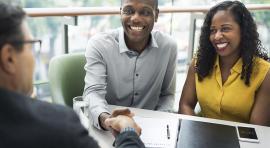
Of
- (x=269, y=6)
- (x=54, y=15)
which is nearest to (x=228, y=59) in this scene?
(x=54, y=15)

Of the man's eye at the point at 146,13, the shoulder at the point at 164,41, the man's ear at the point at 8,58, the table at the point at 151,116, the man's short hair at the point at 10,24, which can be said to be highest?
the man's eye at the point at 146,13

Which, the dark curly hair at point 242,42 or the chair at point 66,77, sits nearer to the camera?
the dark curly hair at point 242,42

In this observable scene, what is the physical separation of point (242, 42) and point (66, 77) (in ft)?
3.44

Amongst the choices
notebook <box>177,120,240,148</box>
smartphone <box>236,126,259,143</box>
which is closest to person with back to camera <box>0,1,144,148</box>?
notebook <box>177,120,240,148</box>

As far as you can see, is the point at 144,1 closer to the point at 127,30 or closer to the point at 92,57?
the point at 127,30

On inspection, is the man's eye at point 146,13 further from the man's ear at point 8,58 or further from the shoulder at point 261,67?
the man's ear at point 8,58

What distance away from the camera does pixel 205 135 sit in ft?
4.82

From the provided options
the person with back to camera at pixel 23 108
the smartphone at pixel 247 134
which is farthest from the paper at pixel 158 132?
the person with back to camera at pixel 23 108

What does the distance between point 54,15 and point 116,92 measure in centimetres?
80

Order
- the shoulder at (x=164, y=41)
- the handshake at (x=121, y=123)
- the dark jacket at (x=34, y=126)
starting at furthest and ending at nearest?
the shoulder at (x=164, y=41) → the handshake at (x=121, y=123) → the dark jacket at (x=34, y=126)

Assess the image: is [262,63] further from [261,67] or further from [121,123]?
[121,123]

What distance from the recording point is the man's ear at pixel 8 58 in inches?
34.9

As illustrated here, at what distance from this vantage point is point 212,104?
1.96m

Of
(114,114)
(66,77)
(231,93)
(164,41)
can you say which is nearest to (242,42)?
(231,93)
